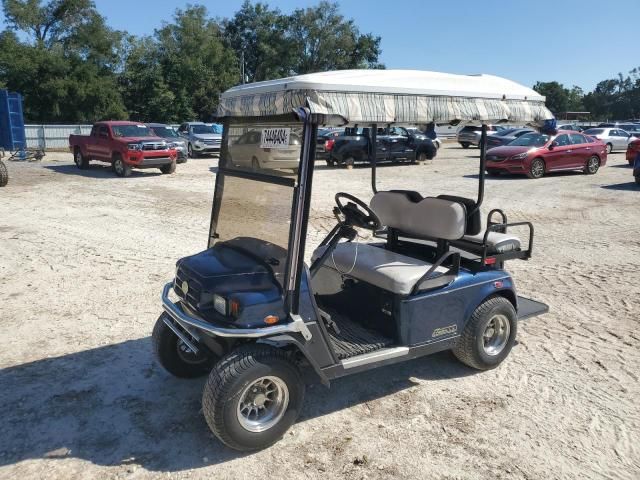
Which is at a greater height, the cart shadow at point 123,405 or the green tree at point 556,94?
the green tree at point 556,94

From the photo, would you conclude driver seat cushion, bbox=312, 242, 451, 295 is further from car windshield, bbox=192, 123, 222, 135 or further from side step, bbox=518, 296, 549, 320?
car windshield, bbox=192, 123, 222, 135

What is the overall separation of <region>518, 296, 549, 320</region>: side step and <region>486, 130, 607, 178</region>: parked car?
40.9ft

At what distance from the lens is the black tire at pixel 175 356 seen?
4.06 metres

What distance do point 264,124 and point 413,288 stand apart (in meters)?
1.61

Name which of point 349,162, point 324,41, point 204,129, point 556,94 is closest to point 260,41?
point 324,41

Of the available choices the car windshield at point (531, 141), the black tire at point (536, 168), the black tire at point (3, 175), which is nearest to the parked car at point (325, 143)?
the car windshield at point (531, 141)

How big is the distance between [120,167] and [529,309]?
14612 mm

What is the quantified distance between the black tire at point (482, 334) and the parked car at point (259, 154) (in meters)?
2.06

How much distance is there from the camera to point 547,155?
1695 centimetres

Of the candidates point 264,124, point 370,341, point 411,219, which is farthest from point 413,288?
point 264,124

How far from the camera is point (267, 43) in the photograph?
5691 cm

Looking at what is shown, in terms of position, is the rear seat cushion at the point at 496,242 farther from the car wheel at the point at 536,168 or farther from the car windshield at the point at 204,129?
the car windshield at the point at 204,129

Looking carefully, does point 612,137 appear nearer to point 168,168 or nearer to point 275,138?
point 168,168

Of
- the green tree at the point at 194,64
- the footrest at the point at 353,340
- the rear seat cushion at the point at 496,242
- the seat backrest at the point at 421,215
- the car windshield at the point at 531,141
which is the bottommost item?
the footrest at the point at 353,340
